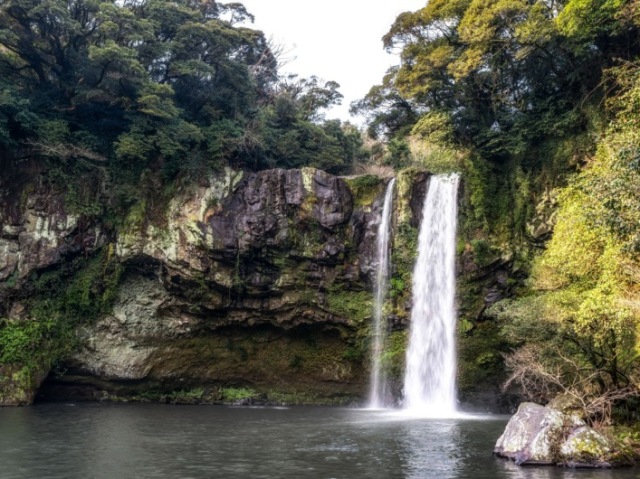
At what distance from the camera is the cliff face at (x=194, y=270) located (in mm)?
22938

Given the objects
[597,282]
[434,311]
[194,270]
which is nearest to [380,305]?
[434,311]

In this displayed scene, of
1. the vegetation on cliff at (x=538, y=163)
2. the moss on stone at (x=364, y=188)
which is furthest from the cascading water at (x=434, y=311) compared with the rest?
the moss on stone at (x=364, y=188)

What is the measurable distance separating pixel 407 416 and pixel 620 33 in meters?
14.6

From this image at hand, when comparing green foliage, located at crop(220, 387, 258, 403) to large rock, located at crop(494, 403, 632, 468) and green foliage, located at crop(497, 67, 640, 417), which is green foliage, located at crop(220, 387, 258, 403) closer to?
green foliage, located at crop(497, 67, 640, 417)

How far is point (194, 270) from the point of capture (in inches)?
897

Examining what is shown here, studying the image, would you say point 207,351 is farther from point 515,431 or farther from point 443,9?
point 443,9

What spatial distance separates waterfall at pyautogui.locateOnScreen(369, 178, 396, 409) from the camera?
23.0m

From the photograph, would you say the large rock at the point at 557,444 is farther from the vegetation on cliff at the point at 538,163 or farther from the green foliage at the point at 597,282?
the green foliage at the point at 597,282

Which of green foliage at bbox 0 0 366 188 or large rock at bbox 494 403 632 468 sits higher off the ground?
green foliage at bbox 0 0 366 188

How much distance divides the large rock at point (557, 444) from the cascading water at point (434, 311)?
29.8ft

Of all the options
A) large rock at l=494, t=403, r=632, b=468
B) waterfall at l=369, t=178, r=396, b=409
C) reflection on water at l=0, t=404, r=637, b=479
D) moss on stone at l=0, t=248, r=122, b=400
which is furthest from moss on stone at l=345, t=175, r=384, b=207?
large rock at l=494, t=403, r=632, b=468

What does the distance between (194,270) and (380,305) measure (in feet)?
24.2

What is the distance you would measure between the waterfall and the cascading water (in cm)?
123

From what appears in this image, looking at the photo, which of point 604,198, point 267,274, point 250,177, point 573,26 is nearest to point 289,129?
point 250,177
